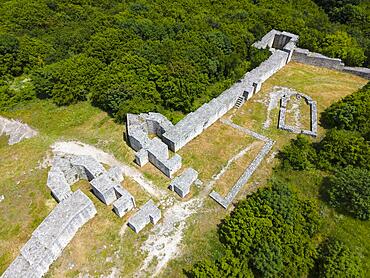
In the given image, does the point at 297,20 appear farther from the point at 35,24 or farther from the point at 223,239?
the point at 35,24

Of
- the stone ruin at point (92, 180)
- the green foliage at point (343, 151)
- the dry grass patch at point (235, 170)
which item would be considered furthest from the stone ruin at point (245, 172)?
the stone ruin at point (92, 180)

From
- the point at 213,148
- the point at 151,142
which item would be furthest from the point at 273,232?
the point at 151,142

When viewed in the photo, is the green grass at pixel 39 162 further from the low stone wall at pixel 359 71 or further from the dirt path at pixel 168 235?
the low stone wall at pixel 359 71

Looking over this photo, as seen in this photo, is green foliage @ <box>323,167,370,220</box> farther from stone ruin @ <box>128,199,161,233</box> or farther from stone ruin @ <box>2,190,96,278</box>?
stone ruin @ <box>2,190,96,278</box>

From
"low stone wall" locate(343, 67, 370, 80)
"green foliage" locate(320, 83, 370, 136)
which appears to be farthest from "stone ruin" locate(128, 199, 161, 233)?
"low stone wall" locate(343, 67, 370, 80)

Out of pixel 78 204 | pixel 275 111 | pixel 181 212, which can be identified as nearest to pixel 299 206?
pixel 181 212

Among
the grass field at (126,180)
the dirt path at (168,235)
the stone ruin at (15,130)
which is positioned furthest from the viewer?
the stone ruin at (15,130)

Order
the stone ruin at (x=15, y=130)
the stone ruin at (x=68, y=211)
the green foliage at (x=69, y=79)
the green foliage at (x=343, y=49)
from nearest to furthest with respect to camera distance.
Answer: the stone ruin at (x=68, y=211)
the stone ruin at (x=15, y=130)
the green foliage at (x=69, y=79)
the green foliage at (x=343, y=49)

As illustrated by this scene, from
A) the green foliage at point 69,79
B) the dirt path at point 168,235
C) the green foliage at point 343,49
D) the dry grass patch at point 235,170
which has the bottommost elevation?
the dirt path at point 168,235

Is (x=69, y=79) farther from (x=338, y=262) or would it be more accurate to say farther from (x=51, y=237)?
(x=338, y=262)
